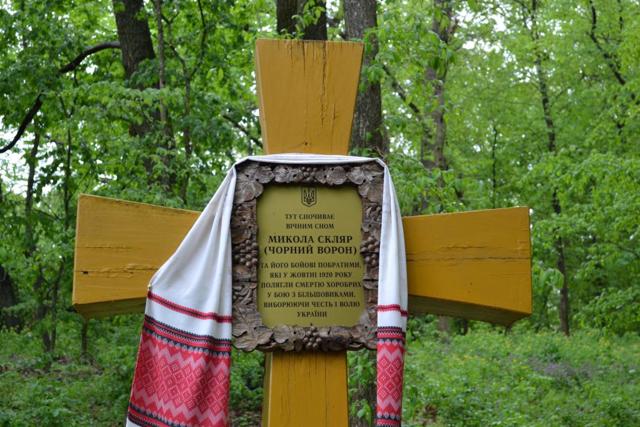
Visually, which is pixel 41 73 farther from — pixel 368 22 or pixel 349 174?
pixel 349 174

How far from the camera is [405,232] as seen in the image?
3.44m

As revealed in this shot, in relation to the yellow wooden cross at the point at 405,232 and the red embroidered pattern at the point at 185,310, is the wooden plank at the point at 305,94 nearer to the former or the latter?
the yellow wooden cross at the point at 405,232

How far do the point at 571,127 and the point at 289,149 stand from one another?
18.0 meters

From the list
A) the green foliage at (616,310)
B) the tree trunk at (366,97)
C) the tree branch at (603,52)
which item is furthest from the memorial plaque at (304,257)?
the tree branch at (603,52)

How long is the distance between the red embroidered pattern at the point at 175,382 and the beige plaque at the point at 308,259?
264 mm

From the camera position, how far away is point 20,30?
799 centimetres

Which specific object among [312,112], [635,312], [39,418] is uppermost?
[312,112]

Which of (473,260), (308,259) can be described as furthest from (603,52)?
(308,259)

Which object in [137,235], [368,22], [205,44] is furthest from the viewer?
[205,44]

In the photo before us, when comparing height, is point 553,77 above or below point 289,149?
above

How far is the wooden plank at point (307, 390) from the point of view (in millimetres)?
3316

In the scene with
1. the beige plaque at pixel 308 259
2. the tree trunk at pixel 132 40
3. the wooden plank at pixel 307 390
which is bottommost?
the wooden plank at pixel 307 390

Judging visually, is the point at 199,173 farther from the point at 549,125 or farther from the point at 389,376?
the point at 549,125

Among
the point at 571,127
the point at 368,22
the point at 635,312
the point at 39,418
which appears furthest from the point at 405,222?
the point at 571,127
